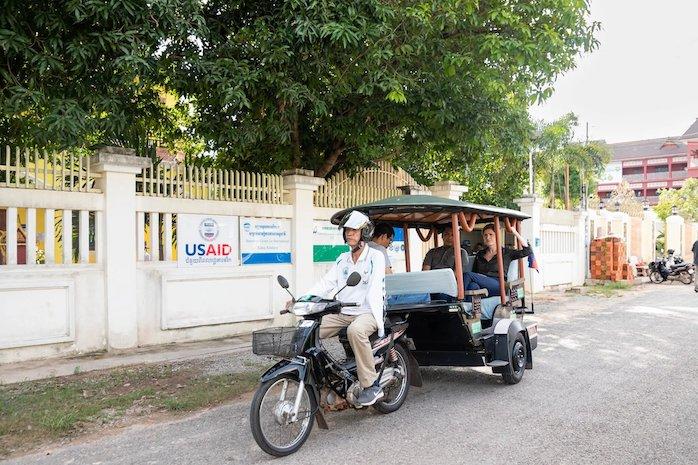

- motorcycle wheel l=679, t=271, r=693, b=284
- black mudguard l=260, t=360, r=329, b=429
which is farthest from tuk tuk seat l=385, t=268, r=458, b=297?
motorcycle wheel l=679, t=271, r=693, b=284

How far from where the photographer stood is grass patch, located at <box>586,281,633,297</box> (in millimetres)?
16188

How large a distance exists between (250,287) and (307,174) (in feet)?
7.26

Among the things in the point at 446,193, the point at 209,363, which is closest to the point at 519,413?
the point at 209,363

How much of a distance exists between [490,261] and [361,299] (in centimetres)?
269

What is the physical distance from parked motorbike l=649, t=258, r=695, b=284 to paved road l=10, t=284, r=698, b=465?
14.4 m

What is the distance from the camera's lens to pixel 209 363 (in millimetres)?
7484

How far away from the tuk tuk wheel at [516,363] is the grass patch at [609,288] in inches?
411

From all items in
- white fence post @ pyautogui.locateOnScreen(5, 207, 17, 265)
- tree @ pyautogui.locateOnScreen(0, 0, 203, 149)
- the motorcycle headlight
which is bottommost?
the motorcycle headlight

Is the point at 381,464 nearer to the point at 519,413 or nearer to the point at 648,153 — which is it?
the point at 519,413

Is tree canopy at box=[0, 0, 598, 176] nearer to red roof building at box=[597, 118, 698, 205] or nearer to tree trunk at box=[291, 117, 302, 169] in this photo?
tree trunk at box=[291, 117, 302, 169]

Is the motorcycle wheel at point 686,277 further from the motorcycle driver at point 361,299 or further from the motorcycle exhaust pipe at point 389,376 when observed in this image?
the motorcycle driver at point 361,299

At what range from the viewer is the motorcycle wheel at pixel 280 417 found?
13.6 feet

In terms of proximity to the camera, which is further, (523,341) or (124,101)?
(124,101)

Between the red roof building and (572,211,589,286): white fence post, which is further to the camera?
the red roof building
